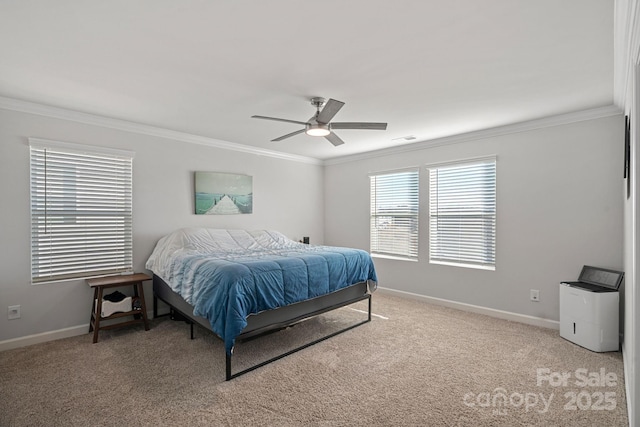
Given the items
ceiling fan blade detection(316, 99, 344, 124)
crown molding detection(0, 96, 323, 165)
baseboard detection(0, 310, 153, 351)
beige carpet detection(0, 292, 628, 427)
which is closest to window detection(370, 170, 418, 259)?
beige carpet detection(0, 292, 628, 427)

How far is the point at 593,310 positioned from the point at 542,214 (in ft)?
3.78

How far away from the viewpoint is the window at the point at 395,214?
16.5 feet

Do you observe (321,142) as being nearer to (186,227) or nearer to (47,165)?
(186,227)

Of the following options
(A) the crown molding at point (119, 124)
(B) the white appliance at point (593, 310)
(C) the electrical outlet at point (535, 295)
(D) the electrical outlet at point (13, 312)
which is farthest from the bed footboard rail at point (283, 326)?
(A) the crown molding at point (119, 124)

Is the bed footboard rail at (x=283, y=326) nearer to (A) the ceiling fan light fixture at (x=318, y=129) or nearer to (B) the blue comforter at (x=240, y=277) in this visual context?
(B) the blue comforter at (x=240, y=277)

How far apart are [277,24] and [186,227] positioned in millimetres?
3128

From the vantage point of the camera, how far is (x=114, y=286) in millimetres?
3375

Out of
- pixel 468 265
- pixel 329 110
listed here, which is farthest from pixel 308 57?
pixel 468 265

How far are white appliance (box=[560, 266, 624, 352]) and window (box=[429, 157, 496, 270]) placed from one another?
0.98 metres

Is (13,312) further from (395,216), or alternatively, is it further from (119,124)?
(395,216)

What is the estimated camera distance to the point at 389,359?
A: 2930mm

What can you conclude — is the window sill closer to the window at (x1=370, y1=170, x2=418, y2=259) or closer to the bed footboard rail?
the window at (x1=370, y1=170, x2=418, y2=259)

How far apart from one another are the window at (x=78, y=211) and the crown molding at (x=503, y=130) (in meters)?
3.69

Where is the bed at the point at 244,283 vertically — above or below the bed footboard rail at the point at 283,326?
above
